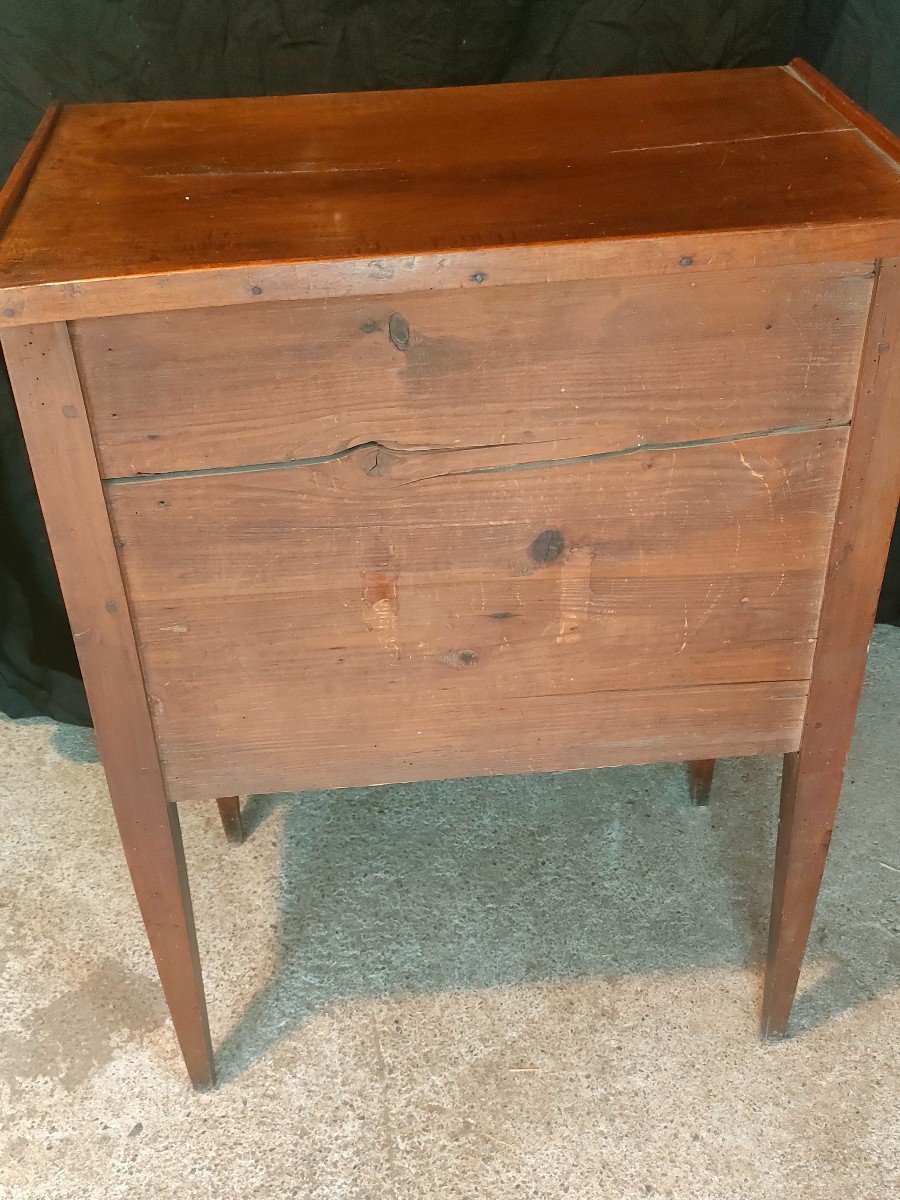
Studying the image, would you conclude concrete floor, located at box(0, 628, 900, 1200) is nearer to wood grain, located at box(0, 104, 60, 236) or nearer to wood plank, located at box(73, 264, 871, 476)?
wood plank, located at box(73, 264, 871, 476)

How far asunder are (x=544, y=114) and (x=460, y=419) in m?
0.36

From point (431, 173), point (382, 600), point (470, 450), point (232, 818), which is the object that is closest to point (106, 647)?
point (382, 600)

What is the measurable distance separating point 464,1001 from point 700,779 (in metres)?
0.41

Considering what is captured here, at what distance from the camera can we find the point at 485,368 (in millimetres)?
837

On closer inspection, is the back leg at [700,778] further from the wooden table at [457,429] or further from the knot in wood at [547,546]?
the knot in wood at [547,546]

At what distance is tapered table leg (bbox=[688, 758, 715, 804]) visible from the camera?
4.78 feet

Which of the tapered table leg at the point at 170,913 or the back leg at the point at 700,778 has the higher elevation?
the tapered table leg at the point at 170,913

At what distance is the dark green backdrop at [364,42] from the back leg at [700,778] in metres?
0.79

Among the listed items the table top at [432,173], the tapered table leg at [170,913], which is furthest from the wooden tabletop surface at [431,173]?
the tapered table leg at [170,913]

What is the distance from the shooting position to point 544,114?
1050mm

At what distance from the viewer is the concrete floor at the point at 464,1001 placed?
3.67 ft

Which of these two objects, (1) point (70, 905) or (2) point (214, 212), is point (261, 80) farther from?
(1) point (70, 905)

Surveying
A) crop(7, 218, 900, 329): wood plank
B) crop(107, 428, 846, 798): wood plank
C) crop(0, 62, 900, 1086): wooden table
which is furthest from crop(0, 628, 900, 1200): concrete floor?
crop(7, 218, 900, 329): wood plank

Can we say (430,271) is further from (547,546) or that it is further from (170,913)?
(170,913)
